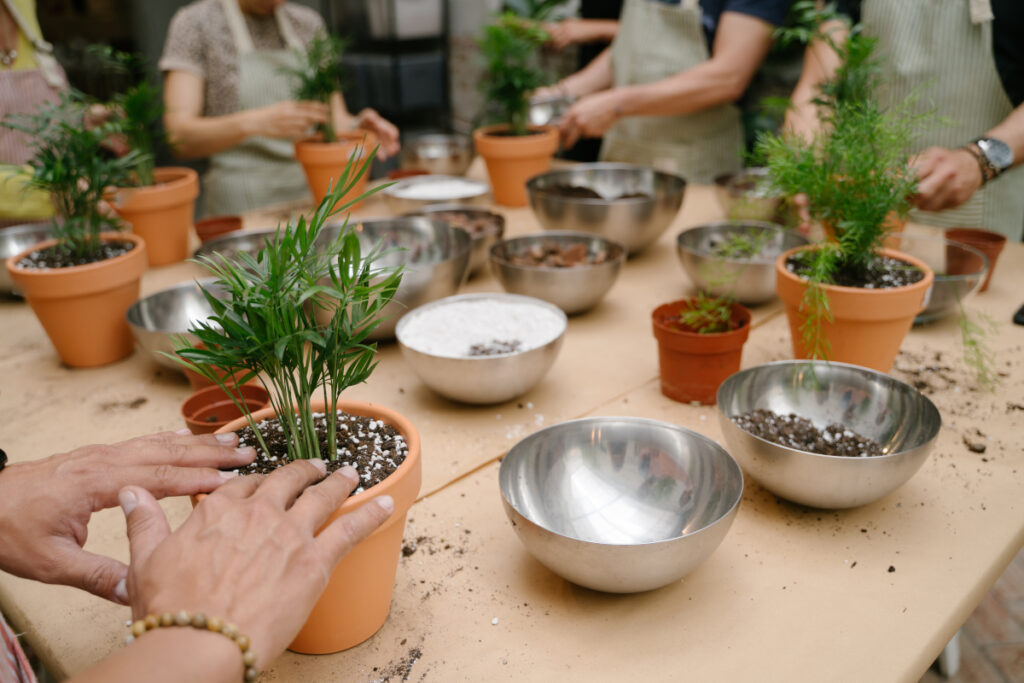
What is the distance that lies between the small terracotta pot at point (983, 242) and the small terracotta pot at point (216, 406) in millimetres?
1463

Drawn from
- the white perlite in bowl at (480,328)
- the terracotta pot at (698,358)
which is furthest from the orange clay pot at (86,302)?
the terracotta pot at (698,358)

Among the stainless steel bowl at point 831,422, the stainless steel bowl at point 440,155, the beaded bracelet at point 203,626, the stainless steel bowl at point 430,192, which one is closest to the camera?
the beaded bracelet at point 203,626

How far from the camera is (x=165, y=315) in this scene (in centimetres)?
155

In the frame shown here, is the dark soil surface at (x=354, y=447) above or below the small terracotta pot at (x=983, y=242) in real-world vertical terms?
below

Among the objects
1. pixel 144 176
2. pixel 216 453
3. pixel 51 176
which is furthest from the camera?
pixel 144 176

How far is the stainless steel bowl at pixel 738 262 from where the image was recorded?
1537 mm

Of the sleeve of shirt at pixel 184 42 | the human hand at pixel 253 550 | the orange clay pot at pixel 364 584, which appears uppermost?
the sleeve of shirt at pixel 184 42

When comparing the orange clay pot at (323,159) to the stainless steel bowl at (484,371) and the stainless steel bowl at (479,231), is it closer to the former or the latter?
the stainless steel bowl at (479,231)

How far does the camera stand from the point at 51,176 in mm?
1410

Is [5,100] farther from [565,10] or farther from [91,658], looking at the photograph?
[565,10]

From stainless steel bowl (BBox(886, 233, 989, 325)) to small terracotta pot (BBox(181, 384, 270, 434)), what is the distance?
119 cm

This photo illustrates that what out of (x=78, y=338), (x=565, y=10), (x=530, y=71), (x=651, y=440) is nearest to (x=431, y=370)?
(x=651, y=440)

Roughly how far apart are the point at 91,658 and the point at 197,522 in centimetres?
31

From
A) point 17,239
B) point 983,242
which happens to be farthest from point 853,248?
point 17,239
